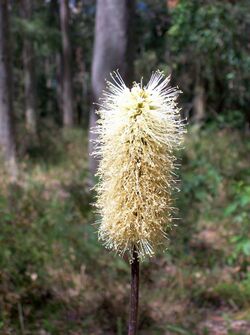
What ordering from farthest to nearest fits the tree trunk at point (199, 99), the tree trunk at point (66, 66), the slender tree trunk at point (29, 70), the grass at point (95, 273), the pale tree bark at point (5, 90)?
1. the tree trunk at point (66, 66)
2. the slender tree trunk at point (29, 70)
3. the tree trunk at point (199, 99)
4. the pale tree bark at point (5, 90)
5. the grass at point (95, 273)

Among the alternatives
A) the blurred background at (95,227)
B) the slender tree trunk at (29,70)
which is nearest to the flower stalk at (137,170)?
the blurred background at (95,227)

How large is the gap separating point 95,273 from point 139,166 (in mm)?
3384

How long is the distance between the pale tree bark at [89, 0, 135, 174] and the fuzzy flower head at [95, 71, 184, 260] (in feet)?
16.9

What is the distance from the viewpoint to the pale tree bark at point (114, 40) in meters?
7.35

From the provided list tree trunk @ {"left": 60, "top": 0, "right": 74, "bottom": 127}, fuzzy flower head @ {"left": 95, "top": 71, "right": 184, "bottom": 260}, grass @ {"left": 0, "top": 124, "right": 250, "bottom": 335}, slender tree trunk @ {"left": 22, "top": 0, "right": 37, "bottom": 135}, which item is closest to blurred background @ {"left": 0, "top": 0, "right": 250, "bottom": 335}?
grass @ {"left": 0, "top": 124, "right": 250, "bottom": 335}

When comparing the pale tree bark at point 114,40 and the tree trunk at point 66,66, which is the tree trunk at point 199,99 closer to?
the tree trunk at point 66,66

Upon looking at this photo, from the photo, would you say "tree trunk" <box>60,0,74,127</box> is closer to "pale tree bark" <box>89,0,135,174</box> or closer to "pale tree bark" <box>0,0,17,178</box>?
"pale tree bark" <box>0,0,17,178</box>

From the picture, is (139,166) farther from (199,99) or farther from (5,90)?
(199,99)

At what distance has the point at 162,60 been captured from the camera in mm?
20656

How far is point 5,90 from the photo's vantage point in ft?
31.8

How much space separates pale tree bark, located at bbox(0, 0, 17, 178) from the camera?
30.3 feet

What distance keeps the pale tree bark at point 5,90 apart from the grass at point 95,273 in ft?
8.48

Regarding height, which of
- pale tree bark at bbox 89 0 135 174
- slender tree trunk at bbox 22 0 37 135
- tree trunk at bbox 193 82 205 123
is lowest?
pale tree bark at bbox 89 0 135 174

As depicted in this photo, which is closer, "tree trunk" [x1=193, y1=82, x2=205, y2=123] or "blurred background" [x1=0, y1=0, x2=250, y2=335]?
"blurred background" [x1=0, y1=0, x2=250, y2=335]
